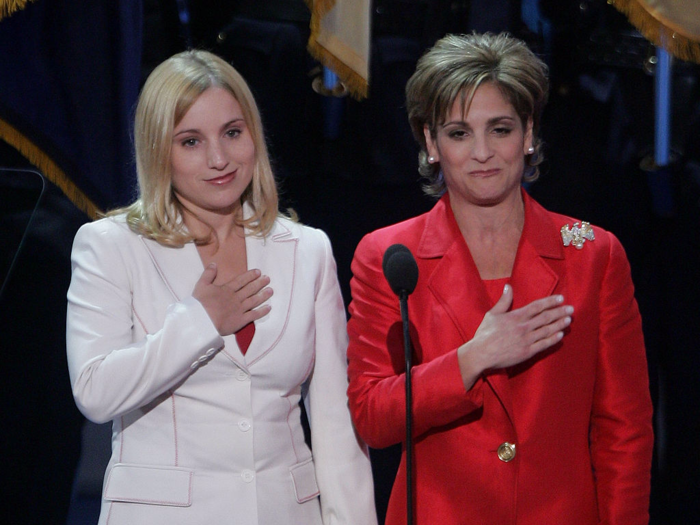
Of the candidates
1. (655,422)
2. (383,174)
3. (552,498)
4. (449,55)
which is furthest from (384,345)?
(655,422)

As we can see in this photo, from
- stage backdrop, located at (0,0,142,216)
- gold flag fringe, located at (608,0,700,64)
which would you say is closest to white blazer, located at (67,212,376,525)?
stage backdrop, located at (0,0,142,216)

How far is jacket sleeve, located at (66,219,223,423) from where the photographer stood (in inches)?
79.9

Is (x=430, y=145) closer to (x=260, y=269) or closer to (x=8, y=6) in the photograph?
(x=260, y=269)

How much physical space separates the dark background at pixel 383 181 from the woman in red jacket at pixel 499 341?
2.46 ft

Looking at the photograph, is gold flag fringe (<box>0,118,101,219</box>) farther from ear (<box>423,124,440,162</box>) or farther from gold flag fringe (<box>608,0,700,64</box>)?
gold flag fringe (<box>608,0,700,64</box>)

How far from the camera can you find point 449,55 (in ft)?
7.48

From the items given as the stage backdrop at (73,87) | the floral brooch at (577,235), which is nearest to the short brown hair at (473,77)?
the floral brooch at (577,235)

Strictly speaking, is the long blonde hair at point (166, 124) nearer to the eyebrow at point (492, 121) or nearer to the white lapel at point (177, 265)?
the white lapel at point (177, 265)

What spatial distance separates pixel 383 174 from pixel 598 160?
0.72 meters

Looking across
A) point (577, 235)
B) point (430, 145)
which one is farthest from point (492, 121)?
point (577, 235)

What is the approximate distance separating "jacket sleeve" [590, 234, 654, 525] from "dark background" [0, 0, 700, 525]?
3.09ft

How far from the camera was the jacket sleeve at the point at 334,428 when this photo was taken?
7.30 ft

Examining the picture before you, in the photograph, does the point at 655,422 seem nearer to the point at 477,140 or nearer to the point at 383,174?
the point at 383,174

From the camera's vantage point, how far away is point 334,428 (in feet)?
7.50
